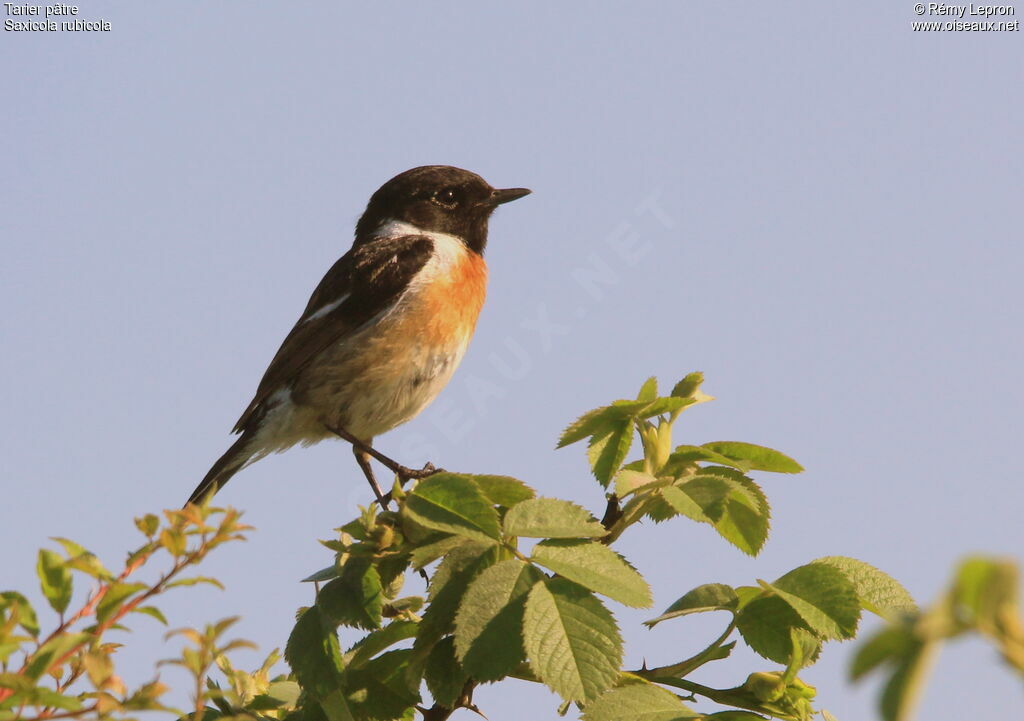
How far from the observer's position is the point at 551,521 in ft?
7.86

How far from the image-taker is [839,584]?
7.99 ft

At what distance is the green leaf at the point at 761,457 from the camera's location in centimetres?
271

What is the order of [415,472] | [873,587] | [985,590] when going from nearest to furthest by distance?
[985,590]
[873,587]
[415,472]

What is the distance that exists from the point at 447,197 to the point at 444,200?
3 centimetres

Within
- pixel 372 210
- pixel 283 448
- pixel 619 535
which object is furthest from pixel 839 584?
pixel 372 210

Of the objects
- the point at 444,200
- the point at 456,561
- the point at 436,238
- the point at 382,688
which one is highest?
the point at 444,200

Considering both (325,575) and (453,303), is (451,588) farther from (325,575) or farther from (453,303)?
(453,303)

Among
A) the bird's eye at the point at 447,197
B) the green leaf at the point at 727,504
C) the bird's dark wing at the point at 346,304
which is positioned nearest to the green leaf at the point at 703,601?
the green leaf at the point at 727,504

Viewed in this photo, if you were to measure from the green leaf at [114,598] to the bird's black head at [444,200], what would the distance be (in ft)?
18.9

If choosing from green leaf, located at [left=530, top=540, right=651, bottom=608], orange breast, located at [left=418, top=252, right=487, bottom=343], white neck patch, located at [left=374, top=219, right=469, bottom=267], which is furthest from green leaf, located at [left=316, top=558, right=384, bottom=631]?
white neck patch, located at [left=374, top=219, right=469, bottom=267]

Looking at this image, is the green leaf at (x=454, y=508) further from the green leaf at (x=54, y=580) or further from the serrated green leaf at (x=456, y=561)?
the green leaf at (x=54, y=580)

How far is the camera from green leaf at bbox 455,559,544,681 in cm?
223

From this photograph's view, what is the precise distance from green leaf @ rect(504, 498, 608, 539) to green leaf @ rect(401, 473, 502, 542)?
5 cm

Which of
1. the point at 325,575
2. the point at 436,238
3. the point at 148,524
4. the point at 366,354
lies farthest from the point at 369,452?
the point at 148,524
